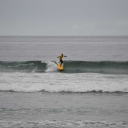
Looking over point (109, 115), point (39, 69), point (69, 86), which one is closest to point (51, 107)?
point (109, 115)

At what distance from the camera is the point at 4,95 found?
14.8m

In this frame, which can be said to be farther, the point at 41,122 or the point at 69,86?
the point at 69,86

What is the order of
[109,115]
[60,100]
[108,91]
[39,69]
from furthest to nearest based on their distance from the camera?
[39,69]
[108,91]
[60,100]
[109,115]

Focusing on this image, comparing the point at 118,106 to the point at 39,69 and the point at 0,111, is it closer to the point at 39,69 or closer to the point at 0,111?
the point at 0,111

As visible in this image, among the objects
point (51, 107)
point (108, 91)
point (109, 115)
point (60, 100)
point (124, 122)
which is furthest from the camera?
point (108, 91)

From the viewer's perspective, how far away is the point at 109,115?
1099cm

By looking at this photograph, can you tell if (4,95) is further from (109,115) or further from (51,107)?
(109,115)

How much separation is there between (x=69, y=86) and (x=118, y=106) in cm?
473

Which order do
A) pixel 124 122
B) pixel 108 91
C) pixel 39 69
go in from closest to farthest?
pixel 124 122 < pixel 108 91 < pixel 39 69

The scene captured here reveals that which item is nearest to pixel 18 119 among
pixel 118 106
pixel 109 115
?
pixel 109 115

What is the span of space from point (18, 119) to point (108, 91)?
648cm

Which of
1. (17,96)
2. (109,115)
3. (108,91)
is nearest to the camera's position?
(109,115)

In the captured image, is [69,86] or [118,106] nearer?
[118,106]

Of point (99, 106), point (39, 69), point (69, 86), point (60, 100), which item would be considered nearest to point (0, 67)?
point (39, 69)
